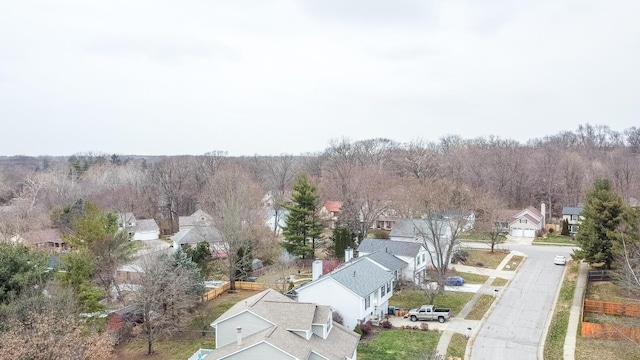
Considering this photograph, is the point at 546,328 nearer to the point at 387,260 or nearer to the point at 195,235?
the point at 387,260

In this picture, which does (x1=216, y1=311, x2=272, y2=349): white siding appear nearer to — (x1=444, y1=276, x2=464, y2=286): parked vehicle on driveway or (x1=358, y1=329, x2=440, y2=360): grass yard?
(x1=358, y1=329, x2=440, y2=360): grass yard

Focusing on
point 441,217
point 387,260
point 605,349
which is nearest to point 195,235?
point 387,260

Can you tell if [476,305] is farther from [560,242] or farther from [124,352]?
[560,242]

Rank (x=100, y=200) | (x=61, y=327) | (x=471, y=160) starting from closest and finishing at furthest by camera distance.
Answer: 1. (x=61, y=327)
2. (x=100, y=200)
3. (x=471, y=160)

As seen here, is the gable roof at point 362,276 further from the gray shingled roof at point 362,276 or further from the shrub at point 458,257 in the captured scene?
the shrub at point 458,257

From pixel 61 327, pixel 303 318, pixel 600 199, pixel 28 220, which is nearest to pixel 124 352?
pixel 61 327

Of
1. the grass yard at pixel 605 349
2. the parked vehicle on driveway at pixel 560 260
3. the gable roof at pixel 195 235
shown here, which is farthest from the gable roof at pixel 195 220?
the grass yard at pixel 605 349

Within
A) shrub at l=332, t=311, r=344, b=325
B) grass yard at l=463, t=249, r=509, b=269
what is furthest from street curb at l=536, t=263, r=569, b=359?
shrub at l=332, t=311, r=344, b=325
